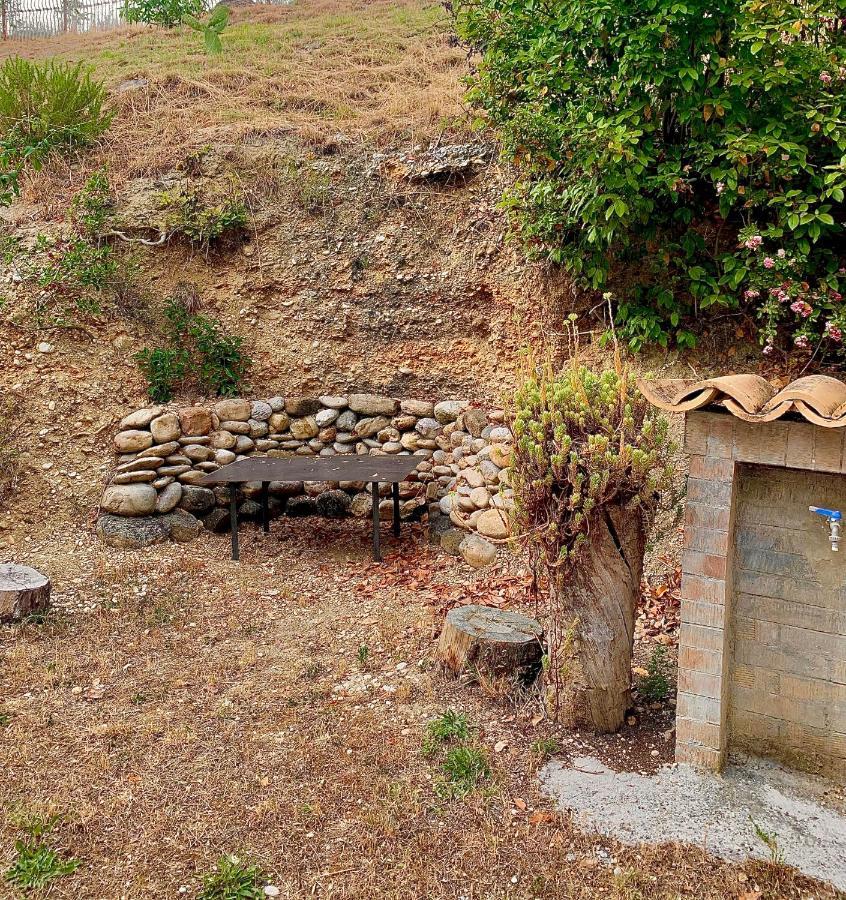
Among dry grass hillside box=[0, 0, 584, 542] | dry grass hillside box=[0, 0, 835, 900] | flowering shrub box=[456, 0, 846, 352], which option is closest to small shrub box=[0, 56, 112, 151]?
dry grass hillside box=[0, 0, 584, 542]

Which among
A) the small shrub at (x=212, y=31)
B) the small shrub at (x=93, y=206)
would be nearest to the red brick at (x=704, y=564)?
the small shrub at (x=93, y=206)

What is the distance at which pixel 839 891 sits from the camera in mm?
3008

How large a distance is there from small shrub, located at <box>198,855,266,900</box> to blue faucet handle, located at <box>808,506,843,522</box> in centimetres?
299

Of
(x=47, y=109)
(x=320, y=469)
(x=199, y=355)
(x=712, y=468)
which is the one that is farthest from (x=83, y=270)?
(x=712, y=468)

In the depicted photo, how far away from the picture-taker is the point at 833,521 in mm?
3396

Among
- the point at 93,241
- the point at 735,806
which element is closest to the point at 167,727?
the point at 735,806

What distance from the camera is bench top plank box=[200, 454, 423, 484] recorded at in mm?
6906

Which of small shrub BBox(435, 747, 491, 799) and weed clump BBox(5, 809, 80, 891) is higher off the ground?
weed clump BBox(5, 809, 80, 891)

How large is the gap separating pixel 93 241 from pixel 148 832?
7054mm

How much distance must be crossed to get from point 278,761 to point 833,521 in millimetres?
3057

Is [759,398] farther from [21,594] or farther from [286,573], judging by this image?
[21,594]

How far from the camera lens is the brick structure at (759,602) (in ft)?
11.4

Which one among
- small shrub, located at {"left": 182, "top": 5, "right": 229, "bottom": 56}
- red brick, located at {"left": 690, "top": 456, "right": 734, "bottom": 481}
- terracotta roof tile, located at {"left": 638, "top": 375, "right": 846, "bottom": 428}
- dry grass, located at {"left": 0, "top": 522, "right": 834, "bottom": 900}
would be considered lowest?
A: dry grass, located at {"left": 0, "top": 522, "right": 834, "bottom": 900}

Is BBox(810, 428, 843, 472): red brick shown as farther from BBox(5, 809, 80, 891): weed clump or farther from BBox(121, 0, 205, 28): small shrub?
BBox(121, 0, 205, 28): small shrub
